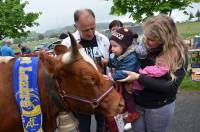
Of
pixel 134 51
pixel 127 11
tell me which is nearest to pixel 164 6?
pixel 127 11

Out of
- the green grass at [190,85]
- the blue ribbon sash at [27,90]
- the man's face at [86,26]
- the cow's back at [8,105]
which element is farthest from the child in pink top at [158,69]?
the green grass at [190,85]

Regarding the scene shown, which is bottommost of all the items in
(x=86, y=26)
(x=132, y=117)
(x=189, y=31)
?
(x=189, y=31)

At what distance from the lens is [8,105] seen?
10.8 feet

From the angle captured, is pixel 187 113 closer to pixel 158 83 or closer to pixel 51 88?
pixel 158 83

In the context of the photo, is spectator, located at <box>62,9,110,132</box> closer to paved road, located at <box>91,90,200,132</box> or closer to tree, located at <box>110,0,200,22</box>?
paved road, located at <box>91,90,200,132</box>

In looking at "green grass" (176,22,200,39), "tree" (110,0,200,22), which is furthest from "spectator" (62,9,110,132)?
"green grass" (176,22,200,39)

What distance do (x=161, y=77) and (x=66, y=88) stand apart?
983 millimetres

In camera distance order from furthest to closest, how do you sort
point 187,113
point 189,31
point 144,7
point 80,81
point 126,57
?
point 189,31 → point 144,7 → point 187,113 → point 126,57 → point 80,81

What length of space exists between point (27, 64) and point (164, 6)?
13091mm

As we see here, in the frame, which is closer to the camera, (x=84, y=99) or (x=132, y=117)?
(x=84, y=99)

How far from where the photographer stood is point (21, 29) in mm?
25828

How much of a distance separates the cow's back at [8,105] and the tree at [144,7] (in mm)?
12979

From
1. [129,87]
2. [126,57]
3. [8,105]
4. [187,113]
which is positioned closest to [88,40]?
[126,57]

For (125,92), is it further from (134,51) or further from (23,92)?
(23,92)
